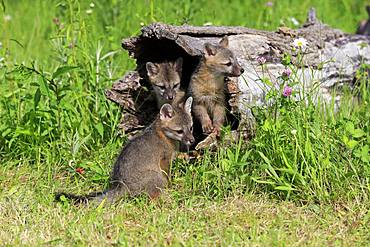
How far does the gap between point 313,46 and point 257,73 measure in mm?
1116

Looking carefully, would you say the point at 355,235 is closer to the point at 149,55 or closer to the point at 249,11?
the point at 149,55

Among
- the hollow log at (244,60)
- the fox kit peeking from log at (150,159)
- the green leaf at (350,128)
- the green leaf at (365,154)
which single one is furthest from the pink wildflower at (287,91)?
the fox kit peeking from log at (150,159)

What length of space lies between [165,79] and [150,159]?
134 centimetres

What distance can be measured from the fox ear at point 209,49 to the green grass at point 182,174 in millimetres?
799

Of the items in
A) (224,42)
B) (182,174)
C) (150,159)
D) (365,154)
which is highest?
(224,42)

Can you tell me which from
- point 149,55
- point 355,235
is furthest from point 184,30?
point 355,235

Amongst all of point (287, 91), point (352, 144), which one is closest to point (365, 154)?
point (352, 144)

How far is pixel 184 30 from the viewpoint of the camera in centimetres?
700

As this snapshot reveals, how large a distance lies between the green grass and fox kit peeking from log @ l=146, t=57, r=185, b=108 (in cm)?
52

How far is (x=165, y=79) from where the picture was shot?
742cm

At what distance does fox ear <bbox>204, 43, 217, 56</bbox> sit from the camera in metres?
6.96

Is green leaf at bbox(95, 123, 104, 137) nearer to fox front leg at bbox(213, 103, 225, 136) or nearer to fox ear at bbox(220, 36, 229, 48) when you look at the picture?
fox front leg at bbox(213, 103, 225, 136)

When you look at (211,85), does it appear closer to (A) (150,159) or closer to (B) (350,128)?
(A) (150,159)

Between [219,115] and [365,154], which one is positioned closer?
[365,154]
